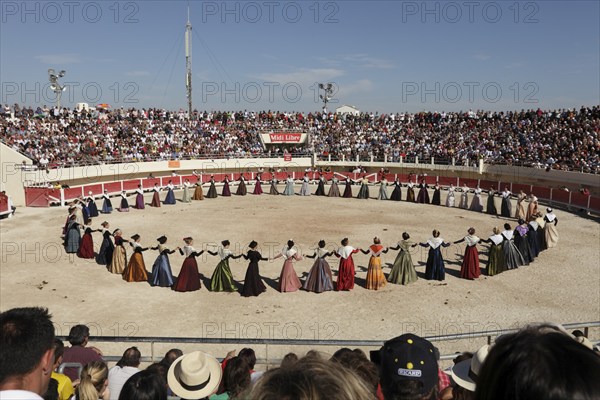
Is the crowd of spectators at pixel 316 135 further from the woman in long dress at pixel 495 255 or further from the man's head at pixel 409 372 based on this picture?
the man's head at pixel 409 372

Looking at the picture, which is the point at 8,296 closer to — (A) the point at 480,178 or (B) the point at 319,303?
(B) the point at 319,303

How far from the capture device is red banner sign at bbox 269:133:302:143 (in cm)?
3675

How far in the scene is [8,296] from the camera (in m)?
10.4

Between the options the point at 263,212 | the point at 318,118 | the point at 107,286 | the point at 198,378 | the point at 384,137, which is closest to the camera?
the point at 198,378

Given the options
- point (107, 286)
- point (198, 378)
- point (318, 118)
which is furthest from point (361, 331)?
point (318, 118)

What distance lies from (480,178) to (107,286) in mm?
24155

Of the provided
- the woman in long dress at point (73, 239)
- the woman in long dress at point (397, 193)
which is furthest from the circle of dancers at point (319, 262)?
the woman in long dress at point (397, 193)

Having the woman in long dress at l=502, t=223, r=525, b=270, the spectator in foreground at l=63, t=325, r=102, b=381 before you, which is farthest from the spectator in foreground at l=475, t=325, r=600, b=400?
the woman in long dress at l=502, t=223, r=525, b=270

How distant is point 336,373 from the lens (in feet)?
3.87

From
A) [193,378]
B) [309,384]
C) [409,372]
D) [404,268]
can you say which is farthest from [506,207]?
[309,384]

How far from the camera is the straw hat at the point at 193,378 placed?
3658 millimetres

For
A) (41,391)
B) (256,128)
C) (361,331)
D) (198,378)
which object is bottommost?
(361,331)

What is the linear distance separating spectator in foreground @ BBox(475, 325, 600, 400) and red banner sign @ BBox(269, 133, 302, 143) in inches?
1418

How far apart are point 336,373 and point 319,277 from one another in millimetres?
9680
